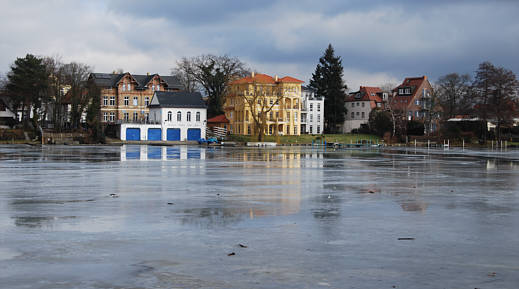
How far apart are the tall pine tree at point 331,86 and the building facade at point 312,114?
2061 millimetres

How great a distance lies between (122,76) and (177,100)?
15.3 metres

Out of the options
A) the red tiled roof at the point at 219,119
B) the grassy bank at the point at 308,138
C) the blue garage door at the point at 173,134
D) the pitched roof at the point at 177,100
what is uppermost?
the pitched roof at the point at 177,100

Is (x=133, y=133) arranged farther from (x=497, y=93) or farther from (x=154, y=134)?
(x=497, y=93)

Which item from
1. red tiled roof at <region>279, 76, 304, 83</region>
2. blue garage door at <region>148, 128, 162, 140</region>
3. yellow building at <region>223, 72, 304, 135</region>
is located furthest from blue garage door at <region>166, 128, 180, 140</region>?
red tiled roof at <region>279, 76, 304, 83</region>

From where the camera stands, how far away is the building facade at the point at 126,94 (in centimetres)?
11302

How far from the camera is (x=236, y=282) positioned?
316 inches

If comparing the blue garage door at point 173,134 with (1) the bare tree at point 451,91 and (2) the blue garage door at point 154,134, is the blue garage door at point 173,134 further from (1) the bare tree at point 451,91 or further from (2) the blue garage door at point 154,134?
(1) the bare tree at point 451,91

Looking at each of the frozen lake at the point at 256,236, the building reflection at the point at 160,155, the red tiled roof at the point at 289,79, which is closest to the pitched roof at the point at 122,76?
the red tiled roof at the point at 289,79

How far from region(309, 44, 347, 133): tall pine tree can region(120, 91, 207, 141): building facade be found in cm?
2847

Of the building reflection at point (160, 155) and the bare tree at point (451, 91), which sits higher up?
the bare tree at point (451, 91)

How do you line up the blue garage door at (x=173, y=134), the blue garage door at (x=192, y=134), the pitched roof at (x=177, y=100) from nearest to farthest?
1. the blue garage door at (x=173, y=134)
2. the pitched roof at (x=177, y=100)
3. the blue garage door at (x=192, y=134)

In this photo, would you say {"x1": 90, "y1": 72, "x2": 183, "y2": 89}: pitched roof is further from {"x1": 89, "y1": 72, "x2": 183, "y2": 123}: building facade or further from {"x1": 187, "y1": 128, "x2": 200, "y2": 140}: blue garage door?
{"x1": 187, "y1": 128, "x2": 200, "y2": 140}: blue garage door

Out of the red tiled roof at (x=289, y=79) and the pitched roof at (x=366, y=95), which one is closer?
the red tiled roof at (x=289, y=79)

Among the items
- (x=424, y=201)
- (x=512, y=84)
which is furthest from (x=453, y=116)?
(x=424, y=201)
